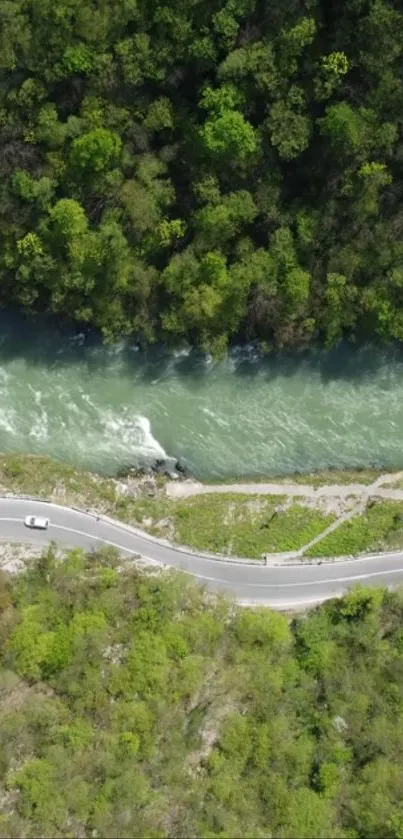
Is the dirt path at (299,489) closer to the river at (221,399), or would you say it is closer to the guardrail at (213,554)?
the river at (221,399)

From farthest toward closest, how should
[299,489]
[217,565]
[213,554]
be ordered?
[299,489]
[213,554]
[217,565]

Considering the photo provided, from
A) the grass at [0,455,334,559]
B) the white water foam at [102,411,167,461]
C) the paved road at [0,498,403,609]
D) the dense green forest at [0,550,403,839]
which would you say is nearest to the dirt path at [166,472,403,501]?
the grass at [0,455,334,559]

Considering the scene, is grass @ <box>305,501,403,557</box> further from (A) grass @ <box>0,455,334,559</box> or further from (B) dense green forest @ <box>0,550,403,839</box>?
(B) dense green forest @ <box>0,550,403,839</box>

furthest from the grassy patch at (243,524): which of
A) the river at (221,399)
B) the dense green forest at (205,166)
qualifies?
the dense green forest at (205,166)

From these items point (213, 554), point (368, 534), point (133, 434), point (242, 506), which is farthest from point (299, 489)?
point (133, 434)

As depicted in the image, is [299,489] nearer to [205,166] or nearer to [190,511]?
[190,511]

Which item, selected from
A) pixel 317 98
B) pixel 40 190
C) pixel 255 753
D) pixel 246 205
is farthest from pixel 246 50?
pixel 255 753
